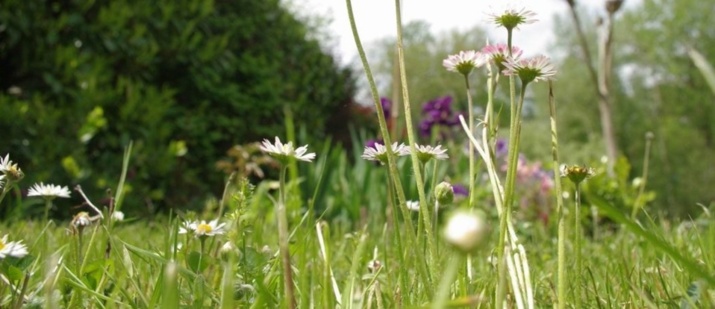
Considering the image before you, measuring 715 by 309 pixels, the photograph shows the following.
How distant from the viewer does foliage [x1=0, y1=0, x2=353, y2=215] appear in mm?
3037

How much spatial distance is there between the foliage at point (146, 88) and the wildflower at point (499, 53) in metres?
2.15

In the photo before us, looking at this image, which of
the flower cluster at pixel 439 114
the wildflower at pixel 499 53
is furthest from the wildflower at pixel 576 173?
the flower cluster at pixel 439 114

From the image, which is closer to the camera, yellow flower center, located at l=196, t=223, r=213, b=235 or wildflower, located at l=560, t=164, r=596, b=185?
wildflower, located at l=560, t=164, r=596, b=185

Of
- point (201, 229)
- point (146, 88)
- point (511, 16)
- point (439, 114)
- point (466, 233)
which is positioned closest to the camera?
point (466, 233)

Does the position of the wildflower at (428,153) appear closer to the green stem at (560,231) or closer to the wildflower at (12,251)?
the green stem at (560,231)

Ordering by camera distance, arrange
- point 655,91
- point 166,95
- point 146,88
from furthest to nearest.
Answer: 1. point 655,91
2. point 146,88
3. point 166,95

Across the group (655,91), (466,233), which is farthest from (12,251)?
(655,91)

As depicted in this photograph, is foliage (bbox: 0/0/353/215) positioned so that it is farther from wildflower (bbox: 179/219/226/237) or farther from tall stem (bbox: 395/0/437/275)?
tall stem (bbox: 395/0/437/275)

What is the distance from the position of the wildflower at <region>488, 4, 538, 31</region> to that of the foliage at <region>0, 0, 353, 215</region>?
2191 millimetres

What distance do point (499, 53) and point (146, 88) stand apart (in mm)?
3325

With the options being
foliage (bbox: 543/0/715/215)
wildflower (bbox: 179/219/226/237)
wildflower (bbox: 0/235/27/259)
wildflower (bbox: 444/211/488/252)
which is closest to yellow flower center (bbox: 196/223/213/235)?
wildflower (bbox: 179/219/226/237)

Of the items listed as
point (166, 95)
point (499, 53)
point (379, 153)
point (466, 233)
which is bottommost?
point (466, 233)

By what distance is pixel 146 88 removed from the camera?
3.77 metres

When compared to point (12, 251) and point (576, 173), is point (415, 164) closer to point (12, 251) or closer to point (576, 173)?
point (576, 173)
